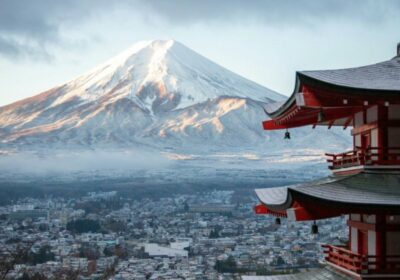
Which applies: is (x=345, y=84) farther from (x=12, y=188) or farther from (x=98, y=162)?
(x=98, y=162)

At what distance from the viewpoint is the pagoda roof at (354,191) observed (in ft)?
32.4

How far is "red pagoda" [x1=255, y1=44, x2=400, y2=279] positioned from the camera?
10094 mm

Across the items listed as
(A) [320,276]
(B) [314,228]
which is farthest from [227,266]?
(B) [314,228]

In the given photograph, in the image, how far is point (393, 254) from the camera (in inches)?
431

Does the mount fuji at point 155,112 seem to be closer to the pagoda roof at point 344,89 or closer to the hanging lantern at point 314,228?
the pagoda roof at point 344,89

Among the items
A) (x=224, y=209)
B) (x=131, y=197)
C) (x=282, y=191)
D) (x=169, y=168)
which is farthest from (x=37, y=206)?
(x=282, y=191)

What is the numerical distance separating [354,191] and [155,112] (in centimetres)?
13309

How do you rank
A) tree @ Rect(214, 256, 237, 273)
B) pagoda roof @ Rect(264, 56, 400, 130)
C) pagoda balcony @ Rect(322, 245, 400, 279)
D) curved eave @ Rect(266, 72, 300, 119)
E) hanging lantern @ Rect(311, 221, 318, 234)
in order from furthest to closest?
A: tree @ Rect(214, 256, 237, 273)
hanging lantern @ Rect(311, 221, 318, 234)
curved eave @ Rect(266, 72, 300, 119)
pagoda balcony @ Rect(322, 245, 400, 279)
pagoda roof @ Rect(264, 56, 400, 130)

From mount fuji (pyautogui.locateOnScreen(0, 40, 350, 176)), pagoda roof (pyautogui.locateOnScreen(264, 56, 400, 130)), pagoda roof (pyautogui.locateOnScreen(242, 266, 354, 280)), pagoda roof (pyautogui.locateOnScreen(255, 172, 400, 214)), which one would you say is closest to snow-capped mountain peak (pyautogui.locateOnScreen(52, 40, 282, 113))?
mount fuji (pyautogui.locateOnScreen(0, 40, 350, 176))

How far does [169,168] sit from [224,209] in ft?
114

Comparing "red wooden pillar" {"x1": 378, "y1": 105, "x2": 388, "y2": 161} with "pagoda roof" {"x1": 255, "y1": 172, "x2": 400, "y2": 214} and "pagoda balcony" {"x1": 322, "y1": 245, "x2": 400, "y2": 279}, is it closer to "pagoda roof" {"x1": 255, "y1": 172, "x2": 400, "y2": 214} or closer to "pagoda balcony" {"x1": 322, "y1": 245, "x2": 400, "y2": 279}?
"pagoda roof" {"x1": 255, "y1": 172, "x2": 400, "y2": 214}

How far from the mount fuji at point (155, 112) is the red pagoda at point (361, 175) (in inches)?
4402

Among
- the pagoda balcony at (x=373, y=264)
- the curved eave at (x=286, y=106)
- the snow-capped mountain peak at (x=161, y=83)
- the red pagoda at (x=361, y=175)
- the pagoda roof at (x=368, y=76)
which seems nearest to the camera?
the red pagoda at (x=361, y=175)

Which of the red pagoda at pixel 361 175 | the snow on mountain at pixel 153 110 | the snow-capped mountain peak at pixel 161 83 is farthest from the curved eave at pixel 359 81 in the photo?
the snow-capped mountain peak at pixel 161 83
